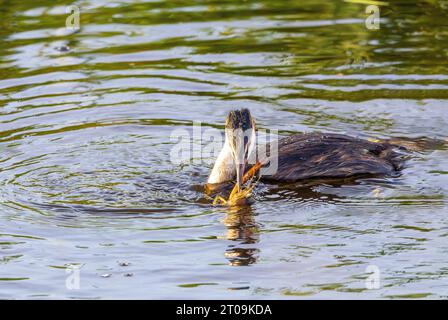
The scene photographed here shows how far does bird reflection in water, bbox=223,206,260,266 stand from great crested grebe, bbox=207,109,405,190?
741 mm

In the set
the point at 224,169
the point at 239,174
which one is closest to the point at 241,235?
the point at 239,174

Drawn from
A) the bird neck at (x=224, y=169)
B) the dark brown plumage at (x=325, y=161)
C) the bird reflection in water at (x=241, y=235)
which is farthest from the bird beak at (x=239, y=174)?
the dark brown plumage at (x=325, y=161)

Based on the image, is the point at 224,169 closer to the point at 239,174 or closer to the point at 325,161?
the point at 239,174

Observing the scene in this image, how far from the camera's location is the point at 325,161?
9.27 meters

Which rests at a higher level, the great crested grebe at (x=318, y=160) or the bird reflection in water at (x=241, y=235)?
the great crested grebe at (x=318, y=160)

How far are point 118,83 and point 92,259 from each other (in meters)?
5.49

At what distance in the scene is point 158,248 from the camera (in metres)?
7.46

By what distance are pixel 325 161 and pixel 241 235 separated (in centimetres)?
182

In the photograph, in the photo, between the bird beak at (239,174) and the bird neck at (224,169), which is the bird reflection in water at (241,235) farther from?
the bird neck at (224,169)

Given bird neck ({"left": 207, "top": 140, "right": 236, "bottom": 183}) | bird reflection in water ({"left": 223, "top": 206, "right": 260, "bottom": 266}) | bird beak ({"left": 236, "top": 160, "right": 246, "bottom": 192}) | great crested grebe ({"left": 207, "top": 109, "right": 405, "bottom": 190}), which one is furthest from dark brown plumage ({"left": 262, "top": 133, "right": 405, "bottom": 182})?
bird reflection in water ({"left": 223, "top": 206, "right": 260, "bottom": 266})

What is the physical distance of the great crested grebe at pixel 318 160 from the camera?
9.08 metres

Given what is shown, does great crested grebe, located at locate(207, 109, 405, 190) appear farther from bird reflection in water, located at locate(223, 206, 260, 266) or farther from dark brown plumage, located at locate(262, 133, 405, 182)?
bird reflection in water, located at locate(223, 206, 260, 266)

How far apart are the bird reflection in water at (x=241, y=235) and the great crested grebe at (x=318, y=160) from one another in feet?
2.43
